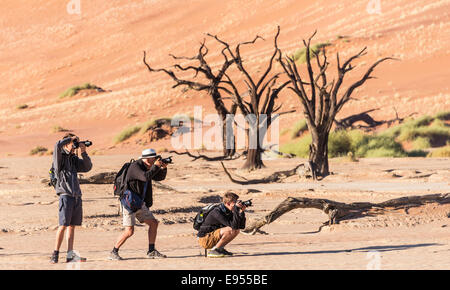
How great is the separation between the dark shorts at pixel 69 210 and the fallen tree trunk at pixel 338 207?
3.25 meters

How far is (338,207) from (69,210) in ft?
14.9

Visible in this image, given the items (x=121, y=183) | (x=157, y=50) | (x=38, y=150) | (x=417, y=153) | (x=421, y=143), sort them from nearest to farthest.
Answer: (x=121, y=183) → (x=417, y=153) → (x=421, y=143) → (x=38, y=150) → (x=157, y=50)

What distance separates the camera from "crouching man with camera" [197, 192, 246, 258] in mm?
9523

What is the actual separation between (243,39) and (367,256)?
57.3 m

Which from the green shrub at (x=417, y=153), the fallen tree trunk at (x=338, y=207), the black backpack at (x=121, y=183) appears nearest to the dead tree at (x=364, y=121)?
the green shrub at (x=417, y=153)

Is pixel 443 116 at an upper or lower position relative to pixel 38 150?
upper

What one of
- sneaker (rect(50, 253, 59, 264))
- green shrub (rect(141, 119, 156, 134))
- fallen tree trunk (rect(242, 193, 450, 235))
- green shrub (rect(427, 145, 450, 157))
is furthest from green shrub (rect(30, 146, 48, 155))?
sneaker (rect(50, 253, 59, 264))

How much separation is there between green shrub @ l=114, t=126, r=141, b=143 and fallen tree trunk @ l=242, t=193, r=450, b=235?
83.0 ft

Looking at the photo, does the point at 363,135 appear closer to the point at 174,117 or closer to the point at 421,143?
the point at 421,143

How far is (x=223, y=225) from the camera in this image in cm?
985

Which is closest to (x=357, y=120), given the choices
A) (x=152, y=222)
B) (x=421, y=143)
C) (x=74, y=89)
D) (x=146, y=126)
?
(x=421, y=143)

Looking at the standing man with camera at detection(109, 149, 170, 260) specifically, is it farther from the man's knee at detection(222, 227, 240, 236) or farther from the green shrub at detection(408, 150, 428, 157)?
the green shrub at detection(408, 150, 428, 157)

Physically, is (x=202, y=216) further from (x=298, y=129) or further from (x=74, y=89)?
(x=74, y=89)

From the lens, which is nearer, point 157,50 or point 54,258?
point 54,258
